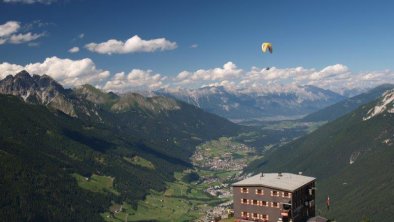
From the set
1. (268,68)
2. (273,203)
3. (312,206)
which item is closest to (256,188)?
(273,203)

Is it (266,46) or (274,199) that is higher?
(266,46)

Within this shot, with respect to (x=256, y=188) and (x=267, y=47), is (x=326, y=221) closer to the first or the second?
(x=256, y=188)

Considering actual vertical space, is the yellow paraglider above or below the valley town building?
above

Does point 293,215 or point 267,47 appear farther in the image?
point 267,47

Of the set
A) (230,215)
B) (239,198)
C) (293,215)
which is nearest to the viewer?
(293,215)

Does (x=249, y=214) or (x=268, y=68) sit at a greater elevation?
(x=268, y=68)

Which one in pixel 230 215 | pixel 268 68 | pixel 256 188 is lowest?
pixel 230 215

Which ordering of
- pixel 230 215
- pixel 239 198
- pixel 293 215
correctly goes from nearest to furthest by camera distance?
pixel 293 215
pixel 239 198
pixel 230 215

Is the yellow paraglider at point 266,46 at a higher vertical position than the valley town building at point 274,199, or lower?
higher
